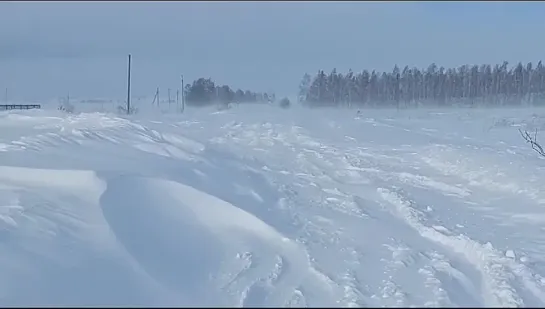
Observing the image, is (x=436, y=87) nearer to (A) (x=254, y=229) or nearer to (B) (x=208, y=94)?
(B) (x=208, y=94)

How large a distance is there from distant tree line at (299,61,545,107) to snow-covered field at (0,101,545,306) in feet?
159

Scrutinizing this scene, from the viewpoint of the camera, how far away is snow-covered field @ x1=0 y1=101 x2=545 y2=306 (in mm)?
5262

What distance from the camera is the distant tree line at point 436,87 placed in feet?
209

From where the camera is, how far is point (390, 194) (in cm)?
1197

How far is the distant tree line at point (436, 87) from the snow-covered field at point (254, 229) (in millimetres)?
48352

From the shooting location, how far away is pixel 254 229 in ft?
25.6

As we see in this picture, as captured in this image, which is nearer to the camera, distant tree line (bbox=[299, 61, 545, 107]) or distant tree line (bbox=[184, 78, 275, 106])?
distant tree line (bbox=[184, 78, 275, 106])

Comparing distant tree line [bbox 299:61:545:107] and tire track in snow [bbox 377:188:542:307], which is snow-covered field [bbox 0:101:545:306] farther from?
distant tree line [bbox 299:61:545:107]

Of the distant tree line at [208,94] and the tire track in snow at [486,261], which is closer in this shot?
the tire track in snow at [486,261]

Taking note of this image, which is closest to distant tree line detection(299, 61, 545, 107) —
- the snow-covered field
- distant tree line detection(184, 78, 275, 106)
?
distant tree line detection(184, 78, 275, 106)

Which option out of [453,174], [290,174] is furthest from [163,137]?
[453,174]

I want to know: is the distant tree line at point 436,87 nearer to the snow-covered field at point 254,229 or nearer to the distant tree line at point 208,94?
the distant tree line at point 208,94

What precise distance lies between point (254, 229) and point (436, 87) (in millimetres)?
62602

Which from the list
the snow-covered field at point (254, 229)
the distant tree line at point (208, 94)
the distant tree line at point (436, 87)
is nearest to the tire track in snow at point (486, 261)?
the snow-covered field at point (254, 229)
